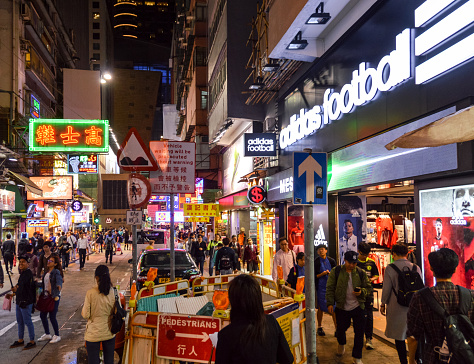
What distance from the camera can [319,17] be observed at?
12.0 meters

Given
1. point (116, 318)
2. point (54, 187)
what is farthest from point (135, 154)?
point (54, 187)

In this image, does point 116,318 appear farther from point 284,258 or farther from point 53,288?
point 284,258

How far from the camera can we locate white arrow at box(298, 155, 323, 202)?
20.7 feet

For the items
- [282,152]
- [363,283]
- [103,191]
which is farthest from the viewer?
[103,191]

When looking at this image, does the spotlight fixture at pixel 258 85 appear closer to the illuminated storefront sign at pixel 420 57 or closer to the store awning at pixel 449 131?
the illuminated storefront sign at pixel 420 57

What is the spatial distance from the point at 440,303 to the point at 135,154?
6.82 meters

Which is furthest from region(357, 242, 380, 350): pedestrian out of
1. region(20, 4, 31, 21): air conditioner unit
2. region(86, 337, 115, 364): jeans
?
region(20, 4, 31, 21): air conditioner unit

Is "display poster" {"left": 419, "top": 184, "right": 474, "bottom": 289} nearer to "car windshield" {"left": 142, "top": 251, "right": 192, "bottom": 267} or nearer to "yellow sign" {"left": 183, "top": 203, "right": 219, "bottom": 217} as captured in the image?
"car windshield" {"left": 142, "top": 251, "right": 192, "bottom": 267}

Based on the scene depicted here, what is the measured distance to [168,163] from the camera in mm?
10461

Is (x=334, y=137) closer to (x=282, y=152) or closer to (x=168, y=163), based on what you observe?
(x=168, y=163)

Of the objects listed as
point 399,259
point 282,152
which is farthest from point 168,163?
point 282,152

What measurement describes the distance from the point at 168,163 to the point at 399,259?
5242mm

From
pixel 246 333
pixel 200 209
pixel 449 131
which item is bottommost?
pixel 246 333

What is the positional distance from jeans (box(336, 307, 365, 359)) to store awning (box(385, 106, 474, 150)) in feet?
12.1
